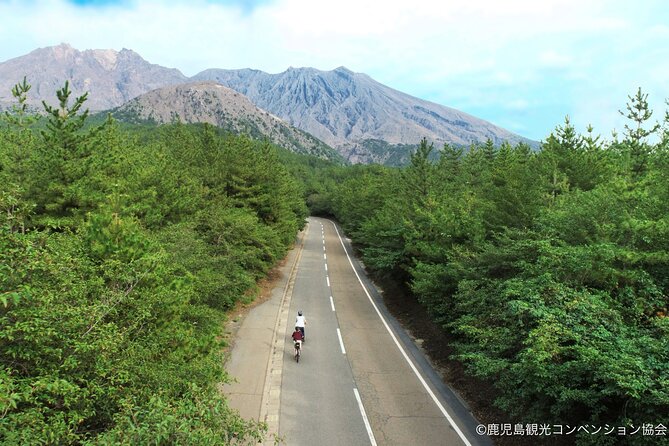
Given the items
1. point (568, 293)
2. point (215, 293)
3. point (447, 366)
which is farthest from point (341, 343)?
point (568, 293)

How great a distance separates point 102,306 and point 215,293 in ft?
37.5

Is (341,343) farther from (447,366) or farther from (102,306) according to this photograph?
(102,306)

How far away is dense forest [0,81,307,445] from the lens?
4848 millimetres

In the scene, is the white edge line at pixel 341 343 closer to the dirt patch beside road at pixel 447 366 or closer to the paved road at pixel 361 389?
the paved road at pixel 361 389

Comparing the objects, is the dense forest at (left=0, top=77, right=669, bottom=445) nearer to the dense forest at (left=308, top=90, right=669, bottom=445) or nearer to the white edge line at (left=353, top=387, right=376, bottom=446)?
the dense forest at (left=308, top=90, right=669, bottom=445)

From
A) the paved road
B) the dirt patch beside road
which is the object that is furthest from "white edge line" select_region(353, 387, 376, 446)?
the dirt patch beside road

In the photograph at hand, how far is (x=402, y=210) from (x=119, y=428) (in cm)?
2275

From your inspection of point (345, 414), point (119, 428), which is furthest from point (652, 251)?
point (119, 428)

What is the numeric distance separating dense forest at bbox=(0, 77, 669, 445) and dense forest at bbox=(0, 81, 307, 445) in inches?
1.7

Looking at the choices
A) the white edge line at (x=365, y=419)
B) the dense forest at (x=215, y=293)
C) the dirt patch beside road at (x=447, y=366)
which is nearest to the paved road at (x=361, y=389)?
the white edge line at (x=365, y=419)

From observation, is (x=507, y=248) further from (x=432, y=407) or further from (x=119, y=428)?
(x=119, y=428)

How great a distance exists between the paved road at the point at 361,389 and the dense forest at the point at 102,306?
9.02 feet

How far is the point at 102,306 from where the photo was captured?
6.17m

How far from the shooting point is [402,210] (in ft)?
85.1
